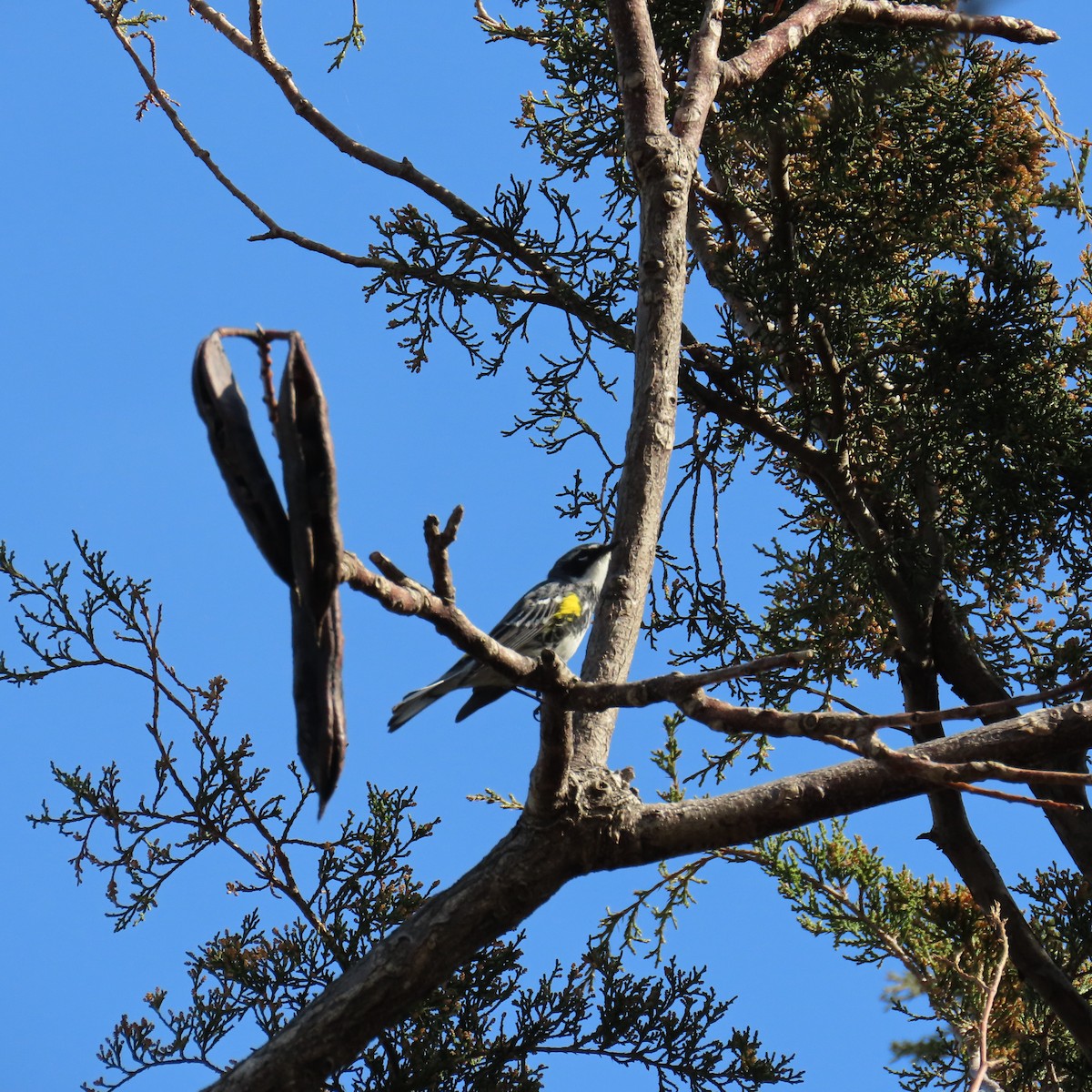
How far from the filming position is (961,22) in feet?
14.0

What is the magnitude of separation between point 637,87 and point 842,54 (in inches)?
54.2

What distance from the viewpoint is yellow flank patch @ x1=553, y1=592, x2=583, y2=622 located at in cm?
554

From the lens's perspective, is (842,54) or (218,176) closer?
(218,176)

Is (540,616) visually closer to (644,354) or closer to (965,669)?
(965,669)

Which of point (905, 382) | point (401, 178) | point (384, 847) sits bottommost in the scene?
point (384, 847)

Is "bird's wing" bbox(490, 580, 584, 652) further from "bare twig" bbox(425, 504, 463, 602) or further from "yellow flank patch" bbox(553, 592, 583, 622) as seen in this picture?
"bare twig" bbox(425, 504, 463, 602)

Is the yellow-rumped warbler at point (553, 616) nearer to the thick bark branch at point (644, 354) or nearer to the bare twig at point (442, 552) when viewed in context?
the thick bark branch at point (644, 354)

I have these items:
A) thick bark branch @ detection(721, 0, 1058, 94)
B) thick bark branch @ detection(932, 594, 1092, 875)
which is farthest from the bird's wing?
thick bark branch @ detection(721, 0, 1058, 94)

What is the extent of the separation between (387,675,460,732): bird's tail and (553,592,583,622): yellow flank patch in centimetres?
72

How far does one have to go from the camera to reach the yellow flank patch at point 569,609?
5.54 m

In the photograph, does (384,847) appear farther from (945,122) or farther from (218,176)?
(945,122)

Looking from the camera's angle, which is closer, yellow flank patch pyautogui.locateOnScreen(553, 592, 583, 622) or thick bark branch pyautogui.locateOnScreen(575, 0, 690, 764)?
thick bark branch pyautogui.locateOnScreen(575, 0, 690, 764)

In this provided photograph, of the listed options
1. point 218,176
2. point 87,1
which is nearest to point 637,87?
point 218,176

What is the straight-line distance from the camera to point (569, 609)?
555 cm
